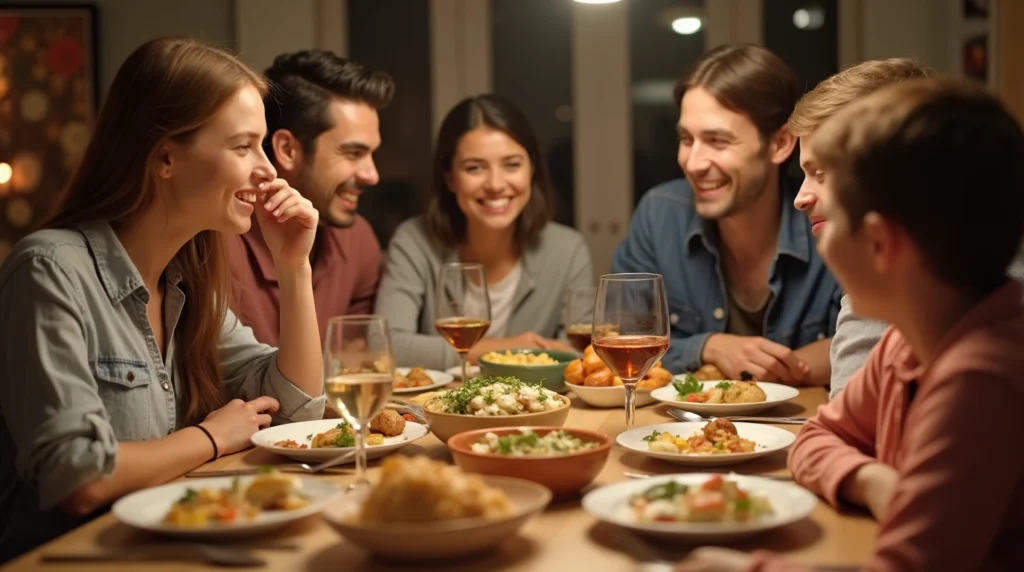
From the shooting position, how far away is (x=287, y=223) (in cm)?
219

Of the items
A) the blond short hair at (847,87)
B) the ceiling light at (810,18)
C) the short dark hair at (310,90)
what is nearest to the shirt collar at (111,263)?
the blond short hair at (847,87)

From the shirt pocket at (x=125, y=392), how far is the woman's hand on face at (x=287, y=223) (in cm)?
42

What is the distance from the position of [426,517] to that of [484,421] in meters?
0.53

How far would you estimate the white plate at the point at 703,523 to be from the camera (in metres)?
1.16

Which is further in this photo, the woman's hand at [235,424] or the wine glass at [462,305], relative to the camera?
the wine glass at [462,305]

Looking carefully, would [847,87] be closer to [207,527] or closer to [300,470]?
[300,470]

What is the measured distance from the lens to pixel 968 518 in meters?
1.01

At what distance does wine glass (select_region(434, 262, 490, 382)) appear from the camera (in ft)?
7.27

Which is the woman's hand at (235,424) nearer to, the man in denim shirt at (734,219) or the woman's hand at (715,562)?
the woman's hand at (715,562)

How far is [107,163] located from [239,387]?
1.79 ft

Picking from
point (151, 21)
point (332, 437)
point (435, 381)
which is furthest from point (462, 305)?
point (151, 21)

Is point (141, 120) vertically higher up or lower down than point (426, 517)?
higher up

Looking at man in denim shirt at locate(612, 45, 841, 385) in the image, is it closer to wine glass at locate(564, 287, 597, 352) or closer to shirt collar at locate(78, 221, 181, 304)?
wine glass at locate(564, 287, 597, 352)

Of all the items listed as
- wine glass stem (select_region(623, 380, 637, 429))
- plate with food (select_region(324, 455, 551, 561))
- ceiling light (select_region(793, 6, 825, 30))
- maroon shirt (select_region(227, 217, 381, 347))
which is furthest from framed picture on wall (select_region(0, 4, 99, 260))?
plate with food (select_region(324, 455, 551, 561))
